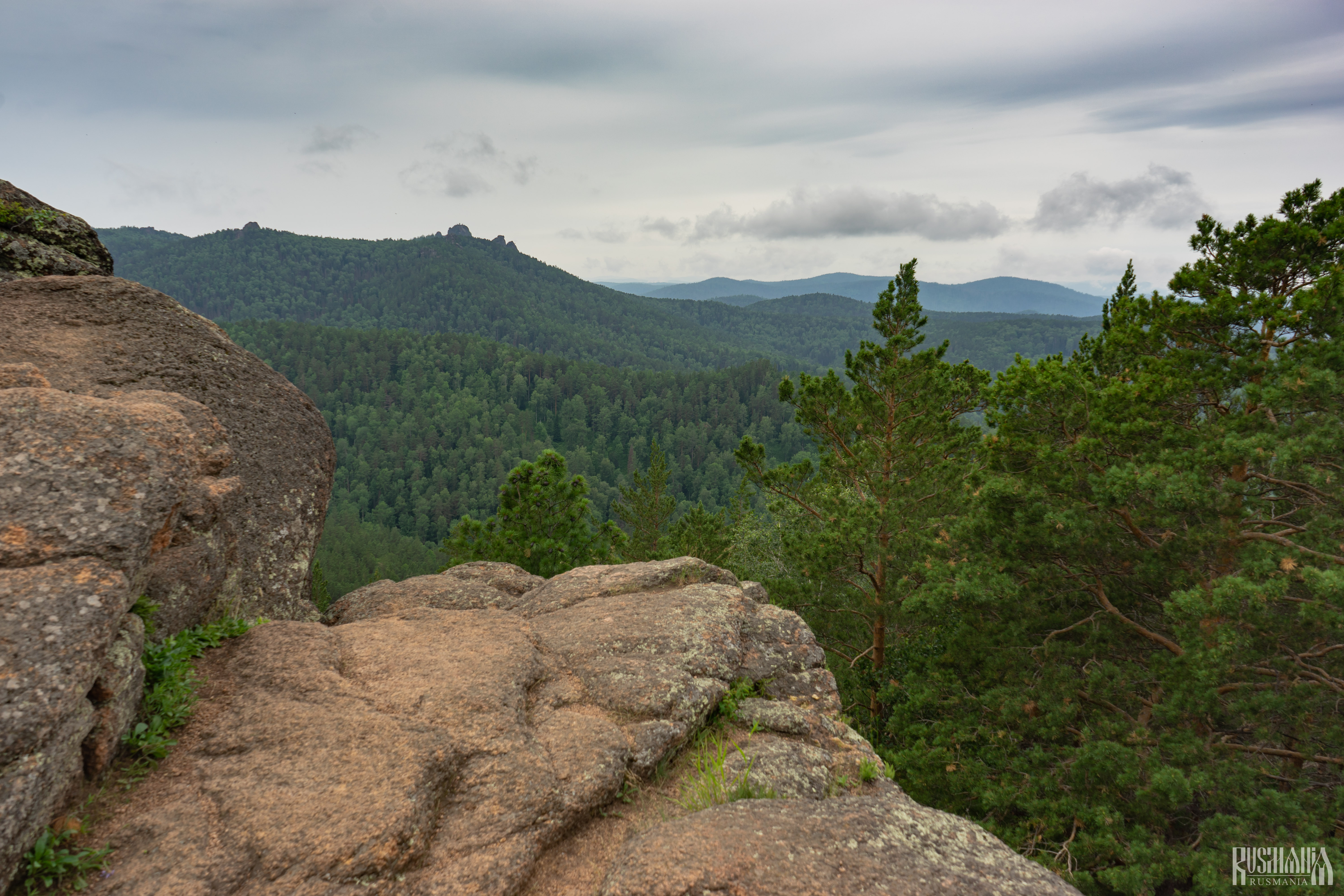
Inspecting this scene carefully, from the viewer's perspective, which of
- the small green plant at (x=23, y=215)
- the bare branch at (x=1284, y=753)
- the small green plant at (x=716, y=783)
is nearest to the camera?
the small green plant at (x=716, y=783)

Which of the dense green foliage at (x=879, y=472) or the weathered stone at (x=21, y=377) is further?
the dense green foliage at (x=879, y=472)

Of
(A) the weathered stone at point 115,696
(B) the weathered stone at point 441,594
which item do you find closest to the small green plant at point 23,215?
(B) the weathered stone at point 441,594

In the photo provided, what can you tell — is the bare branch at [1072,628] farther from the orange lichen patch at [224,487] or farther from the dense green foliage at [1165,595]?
the orange lichen patch at [224,487]

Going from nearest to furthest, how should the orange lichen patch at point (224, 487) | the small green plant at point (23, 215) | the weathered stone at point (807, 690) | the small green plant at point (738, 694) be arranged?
the orange lichen patch at point (224, 487) < the small green plant at point (738, 694) < the weathered stone at point (807, 690) < the small green plant at point (23, 215)

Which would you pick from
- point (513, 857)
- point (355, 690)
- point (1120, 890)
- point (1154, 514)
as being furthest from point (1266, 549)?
point (355, 690)

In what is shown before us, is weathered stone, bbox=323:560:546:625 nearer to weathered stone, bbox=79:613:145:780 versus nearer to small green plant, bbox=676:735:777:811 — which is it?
weathered stone, bbox=79:613:145:780

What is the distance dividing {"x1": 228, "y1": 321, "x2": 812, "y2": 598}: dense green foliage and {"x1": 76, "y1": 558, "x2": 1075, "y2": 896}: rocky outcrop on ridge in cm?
9195

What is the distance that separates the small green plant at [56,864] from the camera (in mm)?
3449

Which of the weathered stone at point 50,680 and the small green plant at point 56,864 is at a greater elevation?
the weathered stone at point 50,680

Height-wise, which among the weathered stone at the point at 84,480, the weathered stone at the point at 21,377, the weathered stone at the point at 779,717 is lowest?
the weathered stone at the point at 779,717

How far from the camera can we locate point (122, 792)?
4172 mm

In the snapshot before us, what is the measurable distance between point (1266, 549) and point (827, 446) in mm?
9545

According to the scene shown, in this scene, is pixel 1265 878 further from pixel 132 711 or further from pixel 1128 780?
pixel 132 711

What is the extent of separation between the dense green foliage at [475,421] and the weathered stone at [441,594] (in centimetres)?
8814
